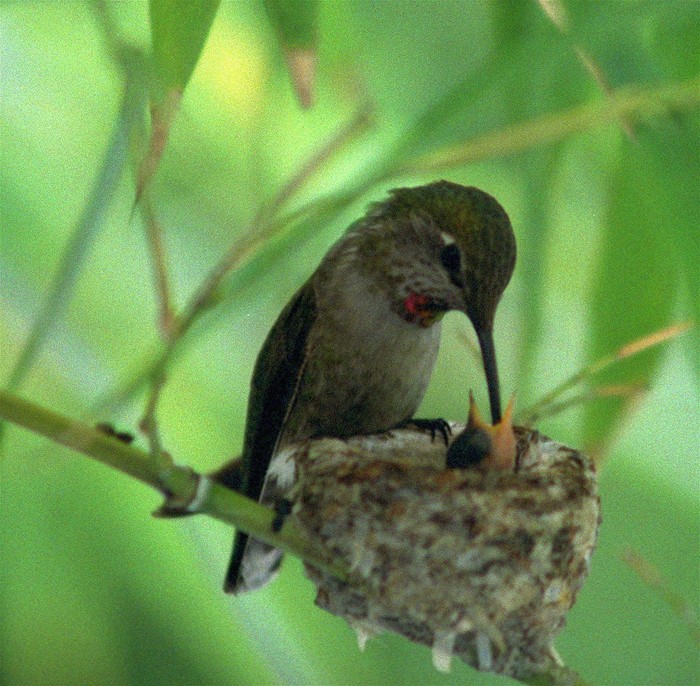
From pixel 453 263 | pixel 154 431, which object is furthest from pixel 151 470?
pixel 453 263

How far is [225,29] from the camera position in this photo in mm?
2824

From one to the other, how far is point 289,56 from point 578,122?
1.51ft

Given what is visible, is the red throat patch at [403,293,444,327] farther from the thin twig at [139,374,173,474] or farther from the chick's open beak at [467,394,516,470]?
the thin twig at [139,374,173,474]

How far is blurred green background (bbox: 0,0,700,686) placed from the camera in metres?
2.37

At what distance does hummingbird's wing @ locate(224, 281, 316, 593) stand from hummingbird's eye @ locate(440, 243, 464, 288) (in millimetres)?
289

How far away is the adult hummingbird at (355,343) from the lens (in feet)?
5.43

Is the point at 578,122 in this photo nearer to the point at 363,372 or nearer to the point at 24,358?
the point at 363,372

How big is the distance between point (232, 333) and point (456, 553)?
173 centimetres

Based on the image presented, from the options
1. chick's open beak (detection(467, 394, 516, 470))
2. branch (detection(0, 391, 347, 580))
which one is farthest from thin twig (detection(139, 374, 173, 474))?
chick's open beak (detection(467, 394, 516, 470))

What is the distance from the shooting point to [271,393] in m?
1.74

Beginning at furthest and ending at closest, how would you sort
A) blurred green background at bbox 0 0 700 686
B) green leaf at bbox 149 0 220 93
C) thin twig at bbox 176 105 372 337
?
blurred green background at bbox 0 0 700 686, green leaf at bbox 149 0 220 93, thin twig at bbox 176 105 372 337

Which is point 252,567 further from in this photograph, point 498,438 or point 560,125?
point 560,125

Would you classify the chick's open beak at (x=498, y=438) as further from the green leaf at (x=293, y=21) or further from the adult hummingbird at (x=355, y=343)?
the green leaf at (x=293, y=21)

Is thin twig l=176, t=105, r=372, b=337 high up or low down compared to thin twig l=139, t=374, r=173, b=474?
up
